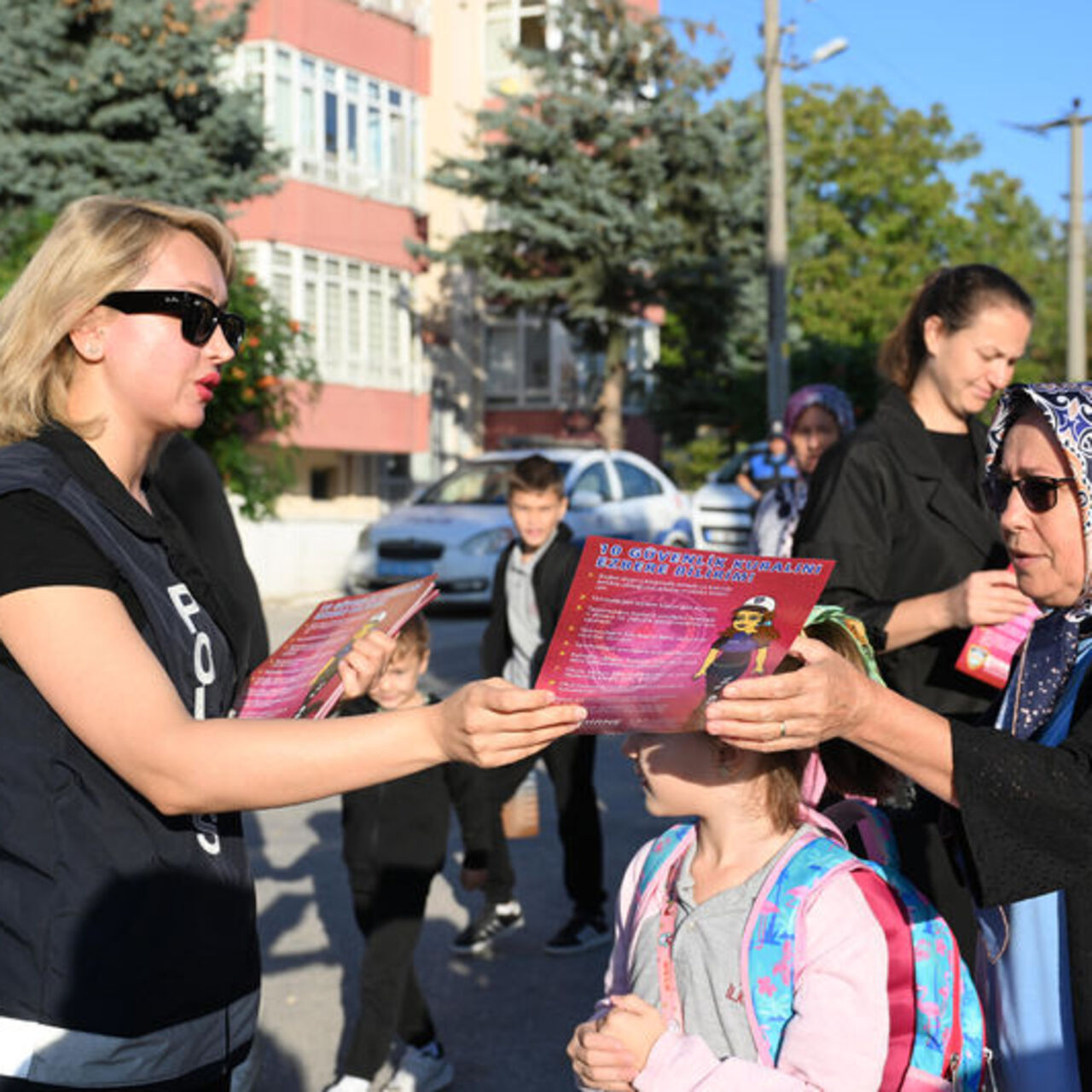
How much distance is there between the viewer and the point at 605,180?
100 ft

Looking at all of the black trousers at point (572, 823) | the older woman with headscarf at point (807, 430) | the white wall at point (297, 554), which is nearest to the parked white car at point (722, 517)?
the white wall at point (297, 554)

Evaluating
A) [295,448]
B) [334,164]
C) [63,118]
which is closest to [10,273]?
[63,118]

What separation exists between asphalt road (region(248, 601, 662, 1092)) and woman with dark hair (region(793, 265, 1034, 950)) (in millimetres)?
2065

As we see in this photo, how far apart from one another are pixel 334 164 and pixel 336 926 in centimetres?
2675

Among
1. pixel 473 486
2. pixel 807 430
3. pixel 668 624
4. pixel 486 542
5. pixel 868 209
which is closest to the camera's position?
pixel 668 624

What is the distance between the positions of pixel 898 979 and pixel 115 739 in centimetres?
121

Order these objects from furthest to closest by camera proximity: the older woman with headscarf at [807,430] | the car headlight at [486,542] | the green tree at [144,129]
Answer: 1. the green tree at [144,129]
2. the car headlight at [486,542]
3. the older woman with headscarf at [807,430]

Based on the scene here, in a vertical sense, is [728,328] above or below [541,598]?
above

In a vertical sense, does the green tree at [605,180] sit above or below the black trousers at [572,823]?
above

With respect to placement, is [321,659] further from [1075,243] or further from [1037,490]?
[1075,243]

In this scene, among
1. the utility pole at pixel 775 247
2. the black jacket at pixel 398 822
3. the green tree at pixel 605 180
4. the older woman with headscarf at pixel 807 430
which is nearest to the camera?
the black jacket at pixel 398 822

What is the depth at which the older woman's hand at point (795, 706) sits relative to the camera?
1986 millimetres

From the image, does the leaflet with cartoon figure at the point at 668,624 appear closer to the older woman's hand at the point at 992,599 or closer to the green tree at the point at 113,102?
the older woman's hand at the point at 992,599

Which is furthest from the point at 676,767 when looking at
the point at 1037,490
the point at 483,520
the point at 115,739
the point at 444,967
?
the point at 483,520
